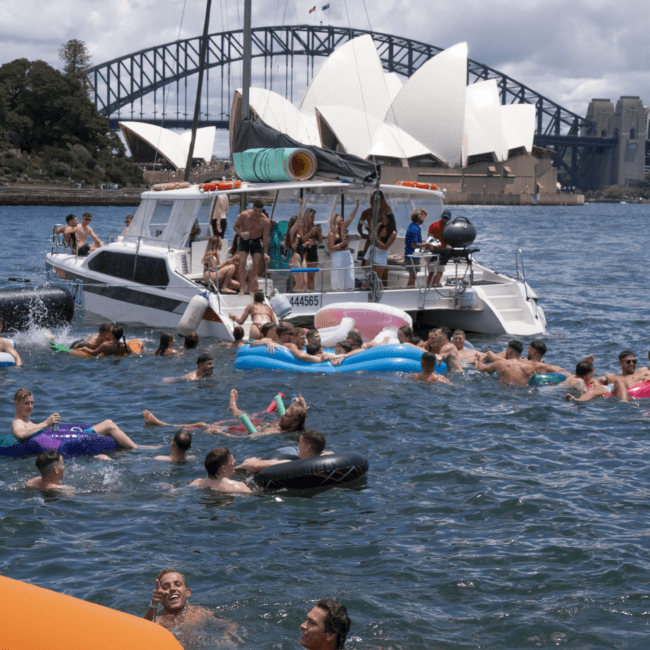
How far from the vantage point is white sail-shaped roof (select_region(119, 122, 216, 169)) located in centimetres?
8706

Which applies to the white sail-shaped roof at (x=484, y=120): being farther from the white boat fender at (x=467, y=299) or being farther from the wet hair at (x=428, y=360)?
the wet hair at (x=428, y=360)

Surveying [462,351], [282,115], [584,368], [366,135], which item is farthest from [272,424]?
[366,135]

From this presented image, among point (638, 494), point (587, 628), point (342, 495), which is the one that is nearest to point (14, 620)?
point (587, 628)

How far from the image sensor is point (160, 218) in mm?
16594

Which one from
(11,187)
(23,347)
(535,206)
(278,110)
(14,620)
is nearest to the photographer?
(14,620)

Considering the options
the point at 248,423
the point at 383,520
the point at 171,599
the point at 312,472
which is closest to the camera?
the point at 171,599

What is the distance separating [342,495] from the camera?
7449mm

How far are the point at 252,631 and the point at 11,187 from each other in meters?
70.1

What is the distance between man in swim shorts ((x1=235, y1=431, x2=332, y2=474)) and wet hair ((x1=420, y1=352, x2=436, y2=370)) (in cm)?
363

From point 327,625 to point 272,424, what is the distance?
5.05 m

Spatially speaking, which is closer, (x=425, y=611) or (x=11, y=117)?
(x=425, y=611)

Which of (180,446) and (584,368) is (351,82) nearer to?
(584,368)

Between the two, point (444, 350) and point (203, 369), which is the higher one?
point (444, 350)

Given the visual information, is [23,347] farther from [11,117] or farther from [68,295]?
[11,117]
